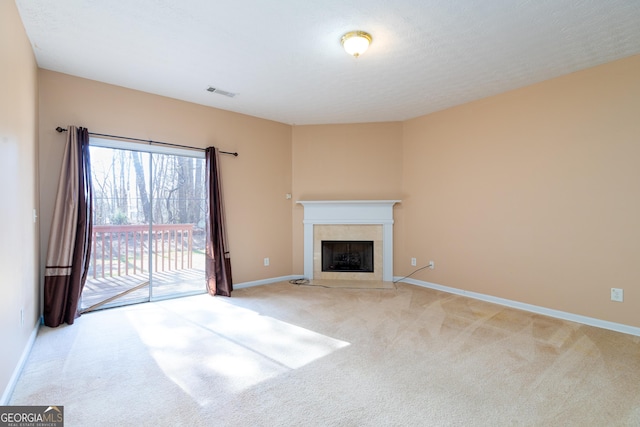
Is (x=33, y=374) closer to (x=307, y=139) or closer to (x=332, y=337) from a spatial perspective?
(x=332, y=337)

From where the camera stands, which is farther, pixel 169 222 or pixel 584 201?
pixel 169 222

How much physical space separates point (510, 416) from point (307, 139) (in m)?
4.34

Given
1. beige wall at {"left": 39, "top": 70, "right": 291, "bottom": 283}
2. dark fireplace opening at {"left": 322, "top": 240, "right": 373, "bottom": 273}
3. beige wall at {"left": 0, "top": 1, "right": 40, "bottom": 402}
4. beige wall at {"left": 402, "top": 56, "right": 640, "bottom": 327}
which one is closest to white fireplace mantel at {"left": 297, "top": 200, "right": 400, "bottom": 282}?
dark fireplace opening at {"left": 322, "top": 240, "right": 373, "bottom": 273}

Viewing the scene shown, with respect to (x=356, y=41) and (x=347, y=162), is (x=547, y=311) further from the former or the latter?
(x=356, y=41)

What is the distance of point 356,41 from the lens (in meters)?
2.54

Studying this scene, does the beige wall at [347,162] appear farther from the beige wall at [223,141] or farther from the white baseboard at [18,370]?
the white baseboard at [18,370]

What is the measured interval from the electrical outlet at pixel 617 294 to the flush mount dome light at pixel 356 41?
133 inches

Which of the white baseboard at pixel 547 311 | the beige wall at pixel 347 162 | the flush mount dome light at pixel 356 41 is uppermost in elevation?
the flush mount dome light at pixel 356 41

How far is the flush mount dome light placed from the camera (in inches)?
99.3

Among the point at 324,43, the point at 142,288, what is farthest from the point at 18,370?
the point at 324,43

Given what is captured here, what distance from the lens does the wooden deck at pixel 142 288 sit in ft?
11.7

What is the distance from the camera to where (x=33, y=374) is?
214 cm

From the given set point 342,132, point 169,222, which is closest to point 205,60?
point 169,222

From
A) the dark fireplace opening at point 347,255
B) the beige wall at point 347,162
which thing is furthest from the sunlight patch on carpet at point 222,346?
the beige wall at point 347,162
